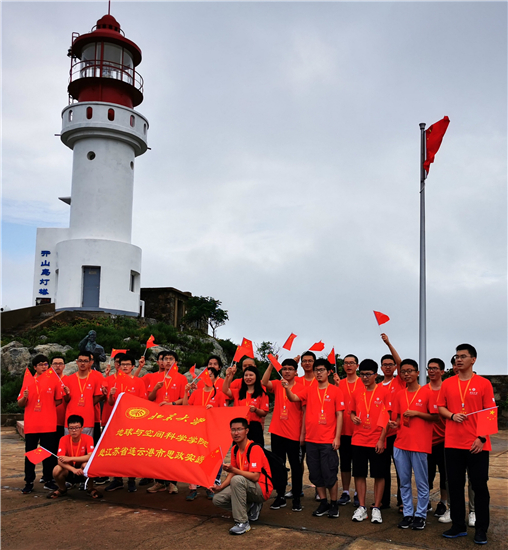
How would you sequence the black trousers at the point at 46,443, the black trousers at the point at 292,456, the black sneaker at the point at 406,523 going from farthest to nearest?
the black trousers at the point at 46,443
the black trousers at the point at 292,456
the black sneaker at the point at 406,523

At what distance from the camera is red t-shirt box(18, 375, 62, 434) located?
7727 mm

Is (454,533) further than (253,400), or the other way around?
(253,400)

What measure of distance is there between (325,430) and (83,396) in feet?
11.2

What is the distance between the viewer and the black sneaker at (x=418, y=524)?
5.86 meters

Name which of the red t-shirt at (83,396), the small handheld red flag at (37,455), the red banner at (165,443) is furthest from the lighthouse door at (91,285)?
the red banner at (165,443)

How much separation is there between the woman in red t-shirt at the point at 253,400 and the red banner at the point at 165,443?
1.89 ft

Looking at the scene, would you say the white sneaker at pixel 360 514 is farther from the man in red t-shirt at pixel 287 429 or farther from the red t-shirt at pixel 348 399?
the red t-shirt at pixel 348 399

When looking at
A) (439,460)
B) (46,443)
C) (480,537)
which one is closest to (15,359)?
(46,443)

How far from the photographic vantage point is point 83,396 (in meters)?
7.87

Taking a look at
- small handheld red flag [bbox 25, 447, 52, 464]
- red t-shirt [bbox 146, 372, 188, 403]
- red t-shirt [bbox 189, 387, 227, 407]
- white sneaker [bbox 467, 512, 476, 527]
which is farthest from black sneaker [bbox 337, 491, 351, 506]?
small handheld red flag [bbox 25, 447, 52, 464]

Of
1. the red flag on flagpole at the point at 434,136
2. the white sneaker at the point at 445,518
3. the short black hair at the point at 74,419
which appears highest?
the red flag on flagpole at the point at 434,136

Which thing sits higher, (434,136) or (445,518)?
(434,136)

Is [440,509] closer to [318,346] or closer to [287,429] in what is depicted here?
[287,429]

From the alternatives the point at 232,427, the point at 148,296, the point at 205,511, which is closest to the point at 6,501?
the point at 205,511
